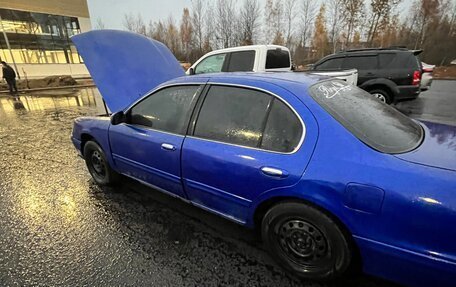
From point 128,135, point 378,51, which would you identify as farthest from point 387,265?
point 378,51

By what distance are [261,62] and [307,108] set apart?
5.50m

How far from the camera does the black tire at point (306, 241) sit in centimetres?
183

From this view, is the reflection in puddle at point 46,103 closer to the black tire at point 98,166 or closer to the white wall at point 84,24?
the black tire at point 98,166

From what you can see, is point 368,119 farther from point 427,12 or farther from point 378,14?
point 427,12

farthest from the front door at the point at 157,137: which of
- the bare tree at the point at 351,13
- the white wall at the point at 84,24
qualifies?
the bare tree at the point at 351,13

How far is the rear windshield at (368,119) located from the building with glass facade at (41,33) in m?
31.3

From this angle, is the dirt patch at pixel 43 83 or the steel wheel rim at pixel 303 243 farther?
the dirt patch at pixel 43 83

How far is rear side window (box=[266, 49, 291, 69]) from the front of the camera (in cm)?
736

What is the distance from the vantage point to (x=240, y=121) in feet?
7.55

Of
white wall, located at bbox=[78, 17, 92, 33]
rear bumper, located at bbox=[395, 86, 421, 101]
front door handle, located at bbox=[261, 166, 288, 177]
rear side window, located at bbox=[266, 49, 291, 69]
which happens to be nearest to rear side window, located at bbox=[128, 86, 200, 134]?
front door handle, located at bbox=[261, 166, 288, 177]

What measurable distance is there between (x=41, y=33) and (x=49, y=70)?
393 cm

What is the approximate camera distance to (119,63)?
5.61 meters

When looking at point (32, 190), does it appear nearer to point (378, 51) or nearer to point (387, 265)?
point (387, 265)

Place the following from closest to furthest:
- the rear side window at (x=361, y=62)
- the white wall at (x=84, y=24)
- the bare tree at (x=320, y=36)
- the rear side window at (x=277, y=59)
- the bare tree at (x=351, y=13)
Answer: the rear side window at (x=277, y=59)
the rear side window at (x=361, y=62)
the white wall at (x=84, y=24)
the bare tree at (x=351, y=13)
the bare tree at (x=320, y=36)
